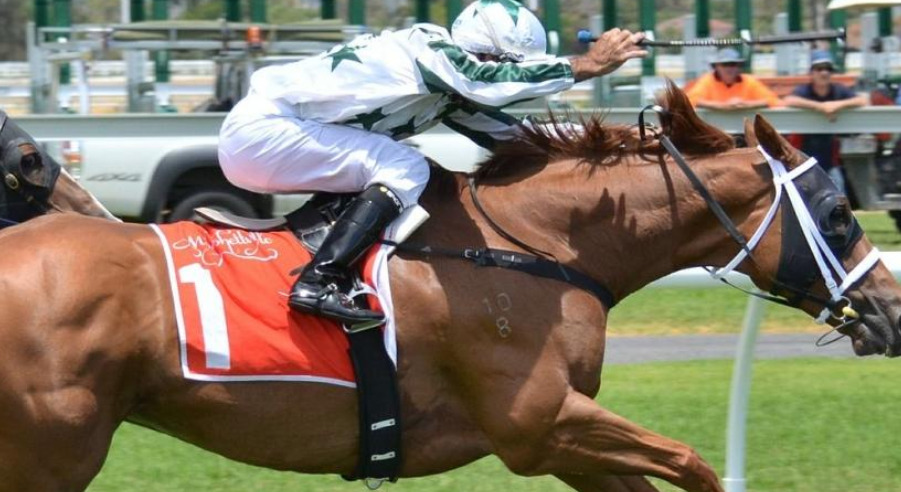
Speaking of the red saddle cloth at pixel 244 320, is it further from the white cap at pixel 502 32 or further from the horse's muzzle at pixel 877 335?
the horse's muzzle at pixel 877 335

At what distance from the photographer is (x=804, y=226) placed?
4.91 metres

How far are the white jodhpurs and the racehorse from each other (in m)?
0.19

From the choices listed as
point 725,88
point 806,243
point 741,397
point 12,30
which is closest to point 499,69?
point 806,243

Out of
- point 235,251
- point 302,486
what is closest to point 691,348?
point 302,486

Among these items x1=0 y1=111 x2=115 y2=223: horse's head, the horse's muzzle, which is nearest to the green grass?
the horse's muzzle

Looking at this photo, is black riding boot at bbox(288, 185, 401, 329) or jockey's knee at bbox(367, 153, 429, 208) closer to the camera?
black riding boot at bbox(288, 185, 401, 329)

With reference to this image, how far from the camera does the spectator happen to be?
517 inches

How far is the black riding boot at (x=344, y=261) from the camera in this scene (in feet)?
14.9

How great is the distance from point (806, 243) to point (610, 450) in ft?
3.02

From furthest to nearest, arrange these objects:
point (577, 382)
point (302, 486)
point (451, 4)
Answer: point (451, 4), point (302, 486), point (577, 382)

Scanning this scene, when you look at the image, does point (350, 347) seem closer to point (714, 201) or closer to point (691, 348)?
point (714, 201)

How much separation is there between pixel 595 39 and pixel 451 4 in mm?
13749

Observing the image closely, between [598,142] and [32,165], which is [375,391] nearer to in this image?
[598,142]

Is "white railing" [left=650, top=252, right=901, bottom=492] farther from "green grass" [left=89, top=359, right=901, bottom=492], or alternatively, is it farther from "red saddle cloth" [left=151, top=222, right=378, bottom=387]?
"red saddle cloth" [left=151, top=222, right=378, bottom=387]
